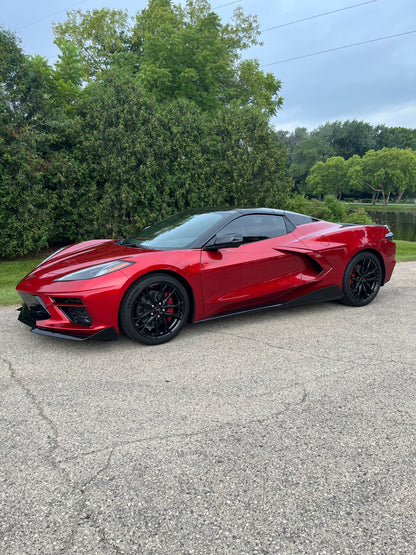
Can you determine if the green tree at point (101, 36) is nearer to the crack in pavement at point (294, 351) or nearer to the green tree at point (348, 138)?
the crack in pavement at point (294, 351)

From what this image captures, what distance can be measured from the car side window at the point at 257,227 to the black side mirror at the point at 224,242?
8.2 inches

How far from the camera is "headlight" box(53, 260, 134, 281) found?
3.86m

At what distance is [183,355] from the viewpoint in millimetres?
3805

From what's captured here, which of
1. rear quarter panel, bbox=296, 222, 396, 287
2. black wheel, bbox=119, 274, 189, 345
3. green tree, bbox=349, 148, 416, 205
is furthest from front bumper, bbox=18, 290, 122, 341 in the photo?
green tree, bbox=349, 148, 416, 205

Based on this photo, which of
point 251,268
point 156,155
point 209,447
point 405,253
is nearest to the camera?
point 209,447

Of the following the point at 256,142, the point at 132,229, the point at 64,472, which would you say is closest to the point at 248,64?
→ the point at 256,142

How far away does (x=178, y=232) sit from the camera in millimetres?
4766

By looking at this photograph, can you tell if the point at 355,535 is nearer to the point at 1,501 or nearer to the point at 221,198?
the point at 1,501

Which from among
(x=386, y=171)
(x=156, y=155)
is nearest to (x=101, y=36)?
(x=156, y=155)

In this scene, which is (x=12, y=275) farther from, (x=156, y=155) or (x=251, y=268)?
(x=251, y=268)

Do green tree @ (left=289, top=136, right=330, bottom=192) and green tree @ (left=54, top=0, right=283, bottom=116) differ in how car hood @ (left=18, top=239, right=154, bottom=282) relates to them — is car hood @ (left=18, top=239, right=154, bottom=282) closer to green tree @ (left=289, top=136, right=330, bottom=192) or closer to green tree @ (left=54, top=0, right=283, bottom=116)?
green tree @ (left=54, top=0, right=283, bottom=116)

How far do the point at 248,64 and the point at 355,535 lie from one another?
80.9 feet

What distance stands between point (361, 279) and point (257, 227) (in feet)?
5.45

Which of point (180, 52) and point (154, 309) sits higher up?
point (180, 52)
